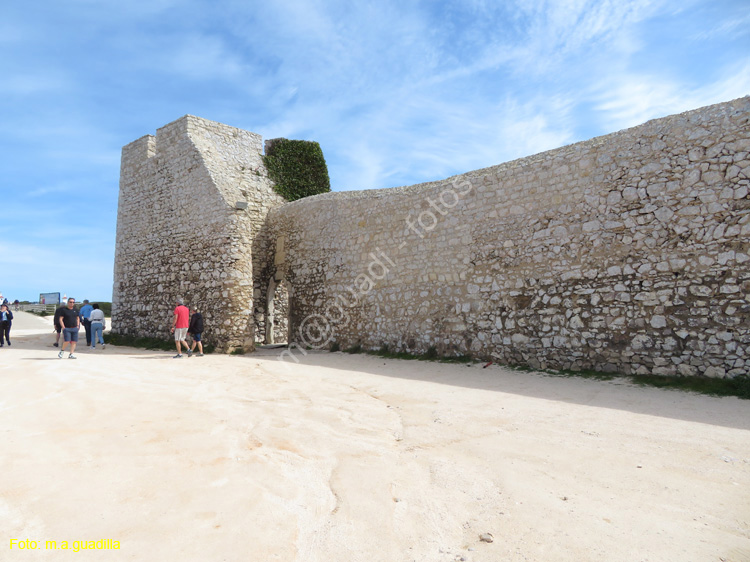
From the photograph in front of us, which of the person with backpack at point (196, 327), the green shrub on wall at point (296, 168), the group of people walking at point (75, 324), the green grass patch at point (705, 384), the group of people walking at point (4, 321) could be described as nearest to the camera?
the green grass patch at point (705, 384)

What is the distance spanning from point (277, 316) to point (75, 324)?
18.7ft

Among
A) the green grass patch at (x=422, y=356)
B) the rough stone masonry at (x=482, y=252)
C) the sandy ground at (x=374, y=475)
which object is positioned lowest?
the sandy ground at (x=374, y=475)

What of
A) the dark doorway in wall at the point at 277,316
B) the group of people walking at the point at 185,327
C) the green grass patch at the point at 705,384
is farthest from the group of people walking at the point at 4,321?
the green grass patch at the point at 705,384

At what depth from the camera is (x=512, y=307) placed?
8.38 metres

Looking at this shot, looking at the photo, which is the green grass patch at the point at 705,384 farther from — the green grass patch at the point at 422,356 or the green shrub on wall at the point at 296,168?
the green shrub on wall at the point at 296,168

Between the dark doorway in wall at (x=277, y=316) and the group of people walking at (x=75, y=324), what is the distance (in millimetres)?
4781

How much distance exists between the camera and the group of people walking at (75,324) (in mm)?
9930

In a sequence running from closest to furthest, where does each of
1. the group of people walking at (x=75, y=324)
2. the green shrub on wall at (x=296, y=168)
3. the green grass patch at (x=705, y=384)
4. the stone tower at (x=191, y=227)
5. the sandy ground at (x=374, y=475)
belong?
the sandy ground at (x=374, y=475) → the green grass patch at (x=705, y=384) → the group of people walking at (x=75, y=324) → the stone tower at (x=191, y=227) → the green shrub on wall at (x=296, y=168)

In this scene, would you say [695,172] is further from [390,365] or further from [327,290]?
[327,290]

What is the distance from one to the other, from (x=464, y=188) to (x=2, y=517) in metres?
8.55

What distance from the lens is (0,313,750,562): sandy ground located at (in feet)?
7.79

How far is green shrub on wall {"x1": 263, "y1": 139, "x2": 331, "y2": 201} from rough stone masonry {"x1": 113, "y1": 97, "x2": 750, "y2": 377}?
1.56 ft

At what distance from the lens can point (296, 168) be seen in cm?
1435

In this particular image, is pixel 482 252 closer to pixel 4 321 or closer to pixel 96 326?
pixel 96 326
